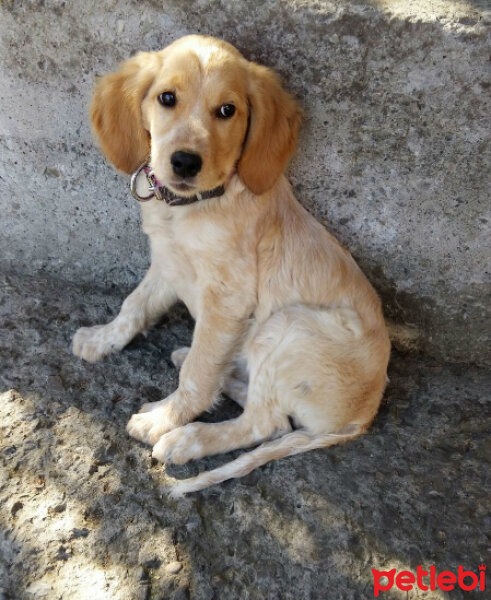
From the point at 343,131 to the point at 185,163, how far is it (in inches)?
38.6

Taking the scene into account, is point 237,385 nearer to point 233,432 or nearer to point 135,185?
point 233,432

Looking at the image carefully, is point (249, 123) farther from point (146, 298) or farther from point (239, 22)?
point (146, 298)

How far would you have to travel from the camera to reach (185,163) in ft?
6.78

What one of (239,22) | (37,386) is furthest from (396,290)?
(37,386)

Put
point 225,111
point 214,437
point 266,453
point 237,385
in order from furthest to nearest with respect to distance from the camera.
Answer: point 237,385 < point 214,437 < point 266,453 < point 225,111

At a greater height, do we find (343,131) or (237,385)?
(343,131)

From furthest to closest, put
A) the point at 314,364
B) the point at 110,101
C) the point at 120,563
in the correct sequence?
the point at 314,364
the point at 110,101
the point at 120,563

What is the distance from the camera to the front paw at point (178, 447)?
2475 mm

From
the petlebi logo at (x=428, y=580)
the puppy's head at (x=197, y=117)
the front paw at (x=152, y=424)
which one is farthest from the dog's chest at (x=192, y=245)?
the petlebi logo at (x=428, y=580)

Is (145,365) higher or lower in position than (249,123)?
lower

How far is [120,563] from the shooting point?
210cm

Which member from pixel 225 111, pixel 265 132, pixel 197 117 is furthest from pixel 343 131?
pixel 197 117

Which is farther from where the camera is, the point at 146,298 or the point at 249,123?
the point at 146,298

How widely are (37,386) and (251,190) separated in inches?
59.8
